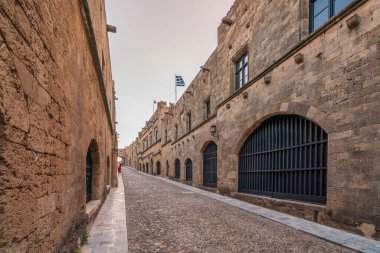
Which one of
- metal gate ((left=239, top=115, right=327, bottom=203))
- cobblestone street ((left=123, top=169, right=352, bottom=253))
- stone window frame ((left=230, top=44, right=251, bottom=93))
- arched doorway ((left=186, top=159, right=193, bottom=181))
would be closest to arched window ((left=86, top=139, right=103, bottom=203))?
cobblestone street ((left=123, top=169, right=352, bottom=253))

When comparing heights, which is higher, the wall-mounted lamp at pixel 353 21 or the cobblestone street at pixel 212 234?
the wall-mounted lamp at pixel 353 21

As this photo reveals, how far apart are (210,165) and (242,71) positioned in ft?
19.1

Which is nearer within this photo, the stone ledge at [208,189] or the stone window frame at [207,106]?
the stone ledge at [208,189]

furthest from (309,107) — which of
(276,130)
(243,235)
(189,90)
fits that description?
(189,90)

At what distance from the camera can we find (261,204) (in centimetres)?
752

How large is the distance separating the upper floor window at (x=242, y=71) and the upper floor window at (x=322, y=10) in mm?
3423

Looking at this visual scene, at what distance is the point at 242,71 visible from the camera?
32.4ft

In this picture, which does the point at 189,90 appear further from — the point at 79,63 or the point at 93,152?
the point at 79,63

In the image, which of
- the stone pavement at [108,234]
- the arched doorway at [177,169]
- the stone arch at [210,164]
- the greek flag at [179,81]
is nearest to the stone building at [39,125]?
the stone pavement at [108,234]

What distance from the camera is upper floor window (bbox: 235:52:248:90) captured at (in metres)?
9.59

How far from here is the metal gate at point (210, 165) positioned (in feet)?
40.3

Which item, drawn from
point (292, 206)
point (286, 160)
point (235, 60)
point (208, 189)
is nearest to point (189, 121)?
point (208, 189)

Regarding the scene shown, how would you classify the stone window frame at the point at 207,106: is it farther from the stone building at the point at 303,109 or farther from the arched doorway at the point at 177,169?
the arched doorway at the point at 177,169

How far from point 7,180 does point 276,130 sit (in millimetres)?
7226
